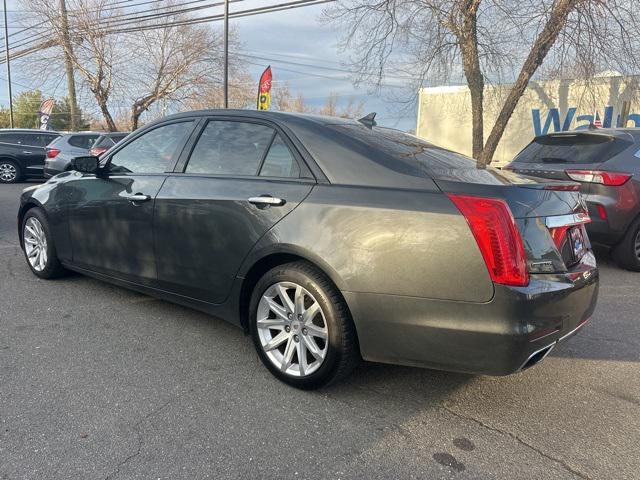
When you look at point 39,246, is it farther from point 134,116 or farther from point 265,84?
point 134,116

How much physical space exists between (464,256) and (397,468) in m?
1.01

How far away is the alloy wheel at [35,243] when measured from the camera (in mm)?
4789

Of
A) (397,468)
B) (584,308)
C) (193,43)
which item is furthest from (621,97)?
(193,43)

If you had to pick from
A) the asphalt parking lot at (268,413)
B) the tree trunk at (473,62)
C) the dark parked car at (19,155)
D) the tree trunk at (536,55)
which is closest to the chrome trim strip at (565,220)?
the asphalt parking lot at (268,413)

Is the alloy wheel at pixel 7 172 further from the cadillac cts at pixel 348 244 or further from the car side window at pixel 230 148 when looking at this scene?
the car side window at pixel 230 148

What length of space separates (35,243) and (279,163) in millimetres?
3178

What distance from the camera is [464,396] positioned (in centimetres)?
289

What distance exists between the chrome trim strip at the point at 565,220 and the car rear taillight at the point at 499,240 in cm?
30

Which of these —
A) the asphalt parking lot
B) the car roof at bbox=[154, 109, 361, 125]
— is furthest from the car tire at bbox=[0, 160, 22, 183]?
the car roof at bbox=[154, 109, 361, 125]

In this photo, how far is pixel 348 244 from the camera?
262 centimetres

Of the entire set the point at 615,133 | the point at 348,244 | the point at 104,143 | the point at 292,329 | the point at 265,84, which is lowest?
the point at 292,329

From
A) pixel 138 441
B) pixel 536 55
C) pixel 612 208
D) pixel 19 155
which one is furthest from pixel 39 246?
pixel 19 155

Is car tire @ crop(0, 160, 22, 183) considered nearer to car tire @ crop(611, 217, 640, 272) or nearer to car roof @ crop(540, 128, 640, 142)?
car roof @ crop(540, 128, 640, 142)

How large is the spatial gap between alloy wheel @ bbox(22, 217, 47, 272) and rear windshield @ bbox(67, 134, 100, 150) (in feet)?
30.9
